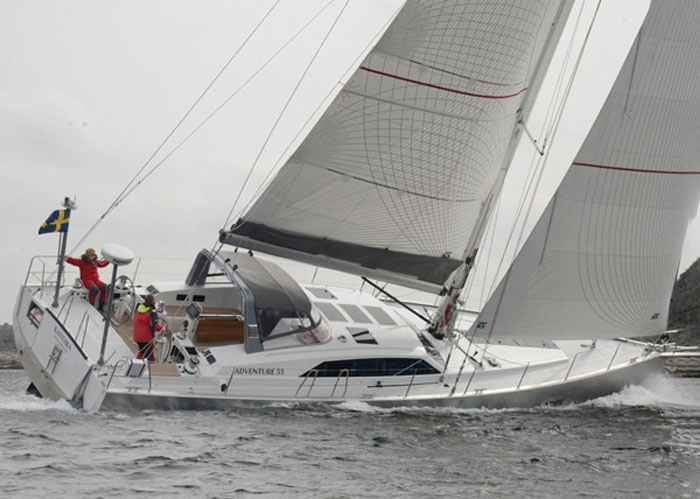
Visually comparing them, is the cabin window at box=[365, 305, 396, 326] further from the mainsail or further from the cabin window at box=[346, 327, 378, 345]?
the mainsail

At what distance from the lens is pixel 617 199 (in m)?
14.3

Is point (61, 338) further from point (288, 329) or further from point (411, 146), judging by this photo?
point (411, 146)

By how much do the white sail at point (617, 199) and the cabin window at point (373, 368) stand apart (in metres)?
1.20

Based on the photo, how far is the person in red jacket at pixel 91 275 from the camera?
14.2m

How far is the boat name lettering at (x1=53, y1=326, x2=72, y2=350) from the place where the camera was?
1225 centimetres

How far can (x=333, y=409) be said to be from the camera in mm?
12711

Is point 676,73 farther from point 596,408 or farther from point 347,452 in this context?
point 347,452

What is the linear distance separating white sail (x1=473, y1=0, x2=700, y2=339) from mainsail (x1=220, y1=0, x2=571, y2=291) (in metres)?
1.20

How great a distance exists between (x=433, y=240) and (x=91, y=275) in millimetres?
5326

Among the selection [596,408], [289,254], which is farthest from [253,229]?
[596,408]

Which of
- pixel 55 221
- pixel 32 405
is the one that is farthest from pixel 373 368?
pixel 55 221

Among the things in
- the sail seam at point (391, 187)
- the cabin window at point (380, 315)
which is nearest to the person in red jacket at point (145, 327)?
the sail seam at point (391, 187)

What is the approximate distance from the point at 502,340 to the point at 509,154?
3156 mm

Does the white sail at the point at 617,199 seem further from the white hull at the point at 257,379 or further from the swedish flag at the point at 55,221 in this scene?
the swedish flag at the point at 55,221
